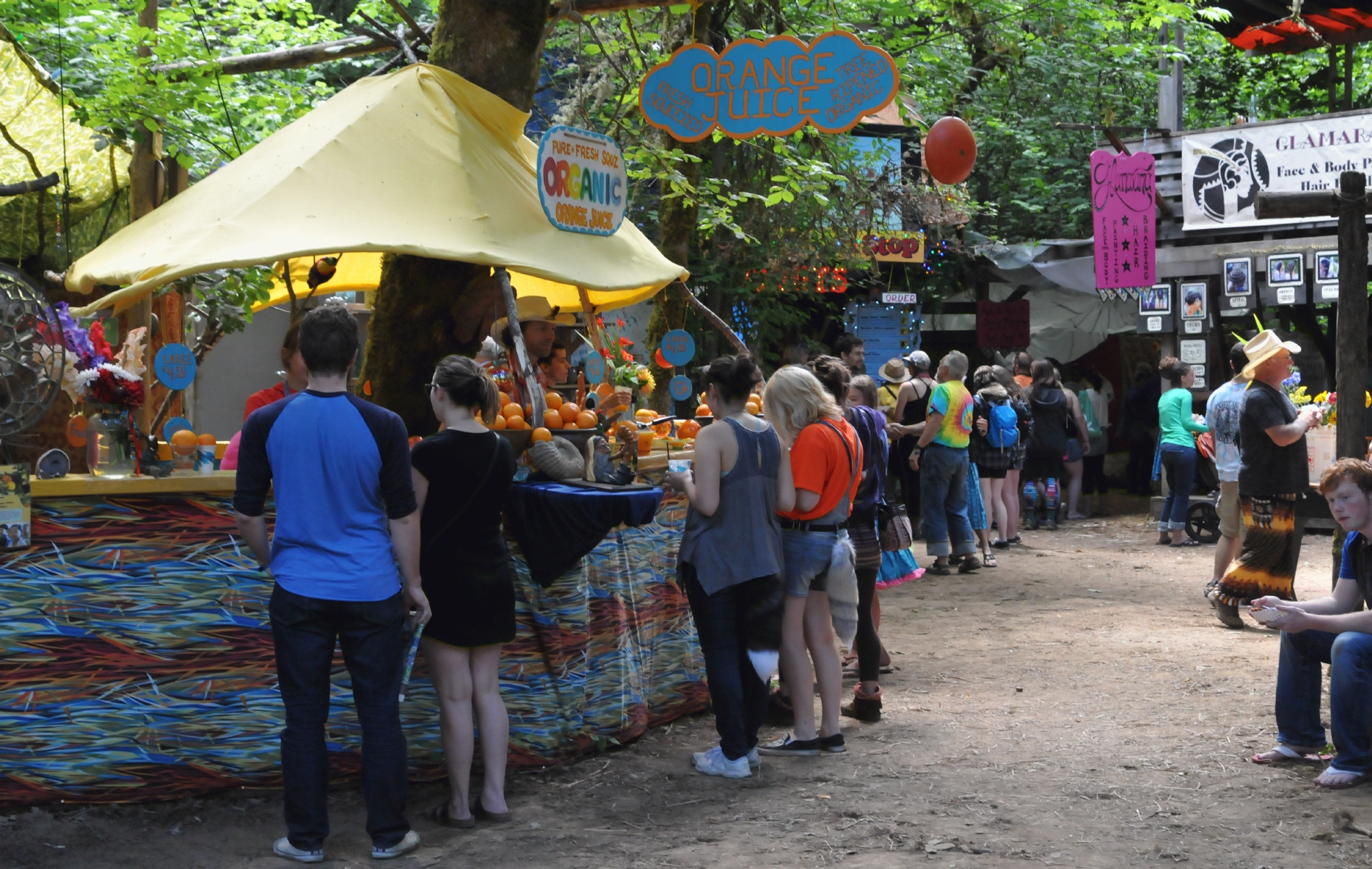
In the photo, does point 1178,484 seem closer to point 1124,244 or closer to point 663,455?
point 1124,244

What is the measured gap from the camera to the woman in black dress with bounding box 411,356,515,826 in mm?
4504

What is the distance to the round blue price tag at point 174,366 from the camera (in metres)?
5.12

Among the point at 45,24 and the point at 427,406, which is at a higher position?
the point at 45,24

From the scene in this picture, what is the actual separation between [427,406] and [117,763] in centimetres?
205

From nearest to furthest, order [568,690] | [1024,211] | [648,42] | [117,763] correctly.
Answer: [117,763] < [568,690] < [648,42] < [1024,211]

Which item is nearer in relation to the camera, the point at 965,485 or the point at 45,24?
the point at 45,24

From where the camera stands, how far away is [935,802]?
4.97 meters

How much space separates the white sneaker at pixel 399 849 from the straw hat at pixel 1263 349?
5.89 meters

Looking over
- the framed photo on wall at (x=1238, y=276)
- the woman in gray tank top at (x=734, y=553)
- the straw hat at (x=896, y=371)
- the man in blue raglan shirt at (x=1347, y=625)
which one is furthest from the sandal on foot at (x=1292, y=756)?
the framed photo on wall at (x=1238, y=276)

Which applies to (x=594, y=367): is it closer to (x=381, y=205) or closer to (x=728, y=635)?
(x=381, y=205)

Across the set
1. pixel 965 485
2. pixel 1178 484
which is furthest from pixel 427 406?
pixel 1178 484

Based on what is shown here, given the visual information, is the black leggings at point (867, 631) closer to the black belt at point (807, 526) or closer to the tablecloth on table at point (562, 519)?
the black belt at point (807, 526)

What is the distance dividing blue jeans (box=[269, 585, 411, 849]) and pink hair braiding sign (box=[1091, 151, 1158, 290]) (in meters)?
11.5

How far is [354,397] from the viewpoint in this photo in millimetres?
4230
